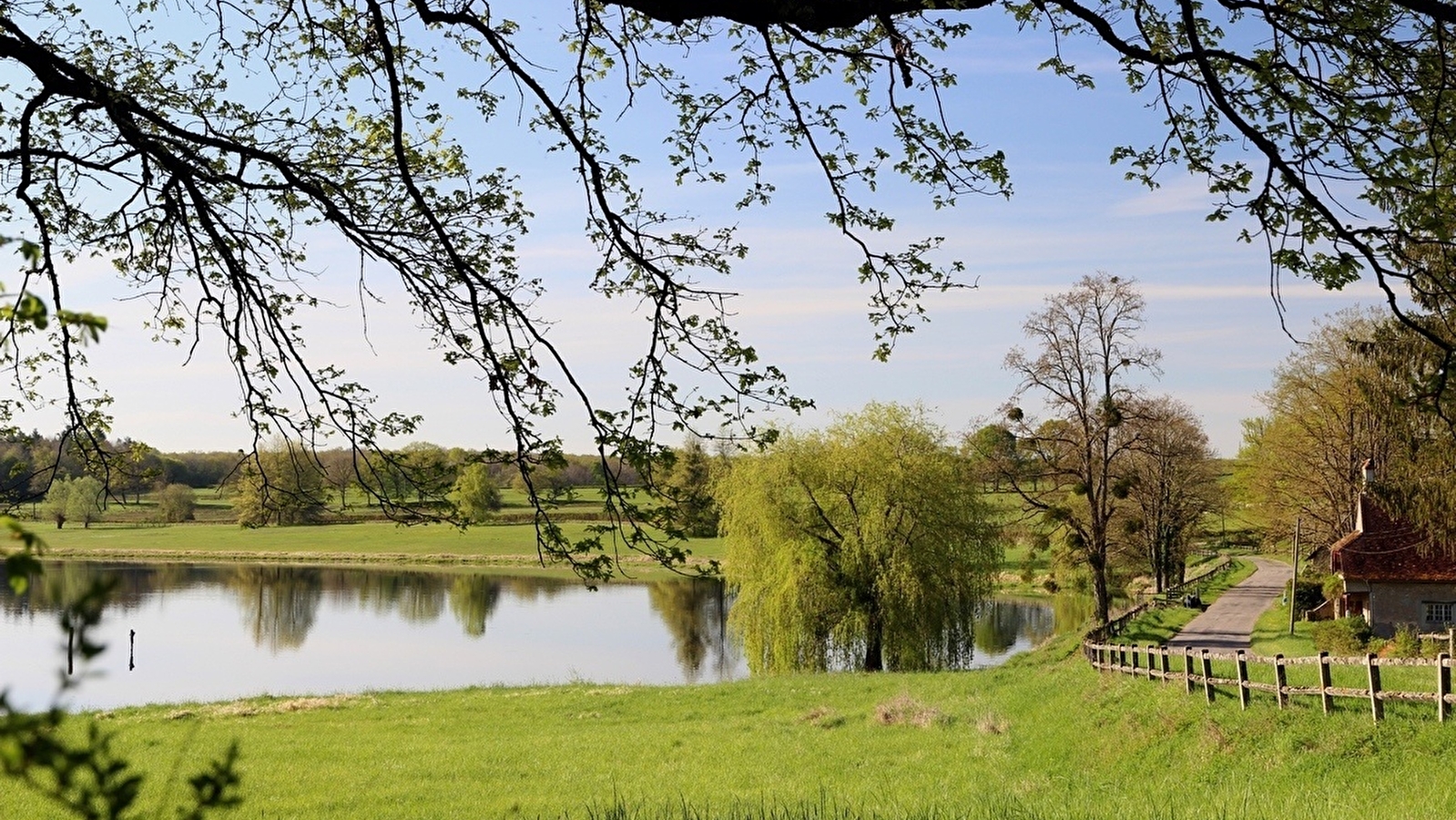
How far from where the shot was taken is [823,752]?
16.4m

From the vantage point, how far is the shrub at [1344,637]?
27297 mm

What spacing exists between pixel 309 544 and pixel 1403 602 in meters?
73.0

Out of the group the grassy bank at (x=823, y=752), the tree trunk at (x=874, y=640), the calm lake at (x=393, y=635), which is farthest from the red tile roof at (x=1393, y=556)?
the tree trunk at (x=874, y=640)

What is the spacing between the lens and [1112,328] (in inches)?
1219

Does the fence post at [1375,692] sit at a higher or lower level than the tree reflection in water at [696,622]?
higher

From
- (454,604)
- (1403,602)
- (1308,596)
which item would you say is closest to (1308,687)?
(1403,602)

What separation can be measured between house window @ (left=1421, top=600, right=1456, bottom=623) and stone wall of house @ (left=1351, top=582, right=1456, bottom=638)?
31 millimetres

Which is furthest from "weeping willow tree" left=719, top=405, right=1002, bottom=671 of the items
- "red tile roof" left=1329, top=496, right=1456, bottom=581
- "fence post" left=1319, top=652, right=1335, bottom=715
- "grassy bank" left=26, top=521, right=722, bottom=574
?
"grassy bank" left=26, top=521, right=722, bottom=574

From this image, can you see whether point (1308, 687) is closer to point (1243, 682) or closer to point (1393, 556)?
point (1243, 682)

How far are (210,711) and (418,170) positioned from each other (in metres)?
19.8

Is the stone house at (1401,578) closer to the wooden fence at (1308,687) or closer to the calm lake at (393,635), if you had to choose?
the calm lake at (393,635)

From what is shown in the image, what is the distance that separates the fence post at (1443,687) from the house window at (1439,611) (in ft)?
78.8

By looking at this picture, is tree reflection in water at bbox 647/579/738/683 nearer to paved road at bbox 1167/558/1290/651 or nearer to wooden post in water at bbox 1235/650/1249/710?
paved road at bbox 1167/558/1290/651

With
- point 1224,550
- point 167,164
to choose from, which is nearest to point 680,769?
point 167,164
